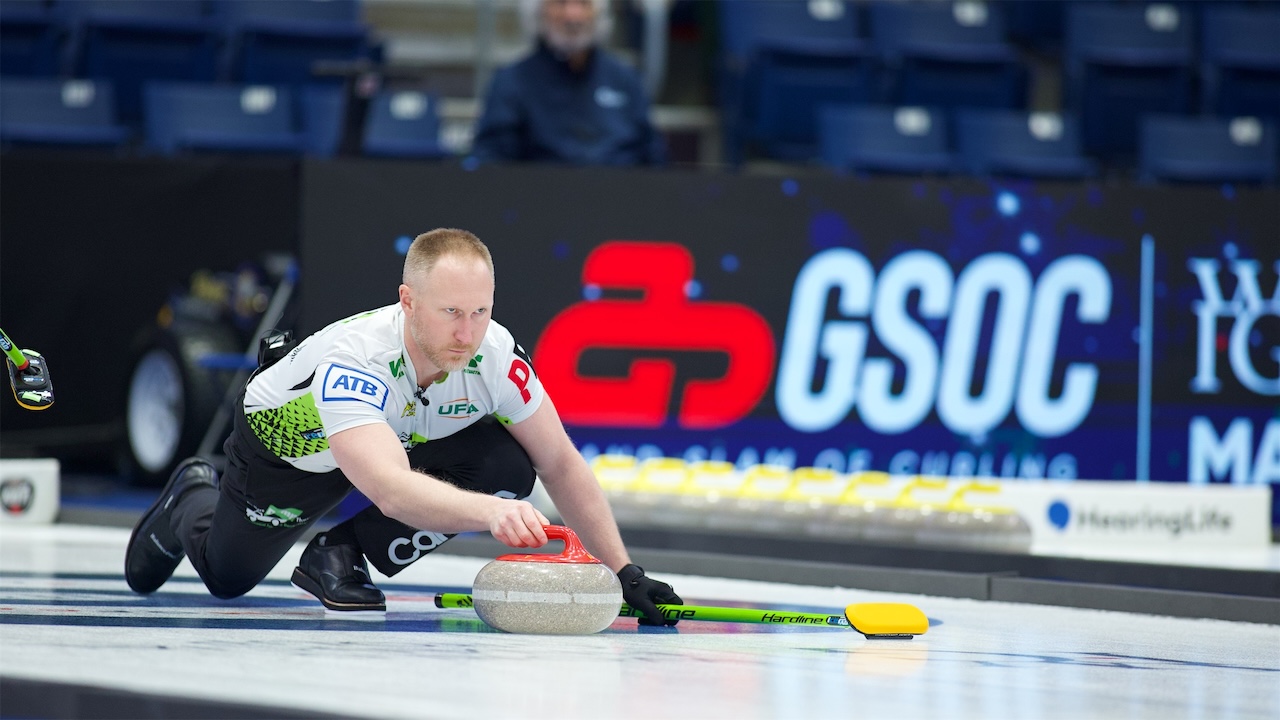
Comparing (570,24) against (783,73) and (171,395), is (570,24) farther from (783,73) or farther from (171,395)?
(171,395)

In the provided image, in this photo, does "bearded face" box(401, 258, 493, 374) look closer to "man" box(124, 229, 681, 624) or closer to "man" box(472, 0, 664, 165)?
"man" box(124, 229, 681, 624)

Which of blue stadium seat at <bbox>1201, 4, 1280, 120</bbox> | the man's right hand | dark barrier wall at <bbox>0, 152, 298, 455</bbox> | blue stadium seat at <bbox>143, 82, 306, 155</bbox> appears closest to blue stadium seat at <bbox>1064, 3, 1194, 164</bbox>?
blue stadium seat at <bbox>1201, 4, 1280, 120</bbox>

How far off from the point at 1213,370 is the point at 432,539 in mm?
4196

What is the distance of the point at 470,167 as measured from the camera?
22.4ft

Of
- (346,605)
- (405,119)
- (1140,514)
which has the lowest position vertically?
(1140,514)

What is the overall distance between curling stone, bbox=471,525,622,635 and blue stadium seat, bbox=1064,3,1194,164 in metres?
7.01

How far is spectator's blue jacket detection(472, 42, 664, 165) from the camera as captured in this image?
24.6 ft

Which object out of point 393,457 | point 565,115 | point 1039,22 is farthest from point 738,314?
point 1039,22

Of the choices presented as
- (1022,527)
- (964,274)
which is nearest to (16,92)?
(964,274)

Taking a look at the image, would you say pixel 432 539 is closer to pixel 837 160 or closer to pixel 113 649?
pixel 113 649

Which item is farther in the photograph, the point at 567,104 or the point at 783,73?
the point at 783,73

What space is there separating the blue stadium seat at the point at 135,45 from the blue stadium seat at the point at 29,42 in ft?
0.41

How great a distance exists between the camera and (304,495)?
4.12 m

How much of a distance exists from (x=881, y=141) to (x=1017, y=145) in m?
0.82
